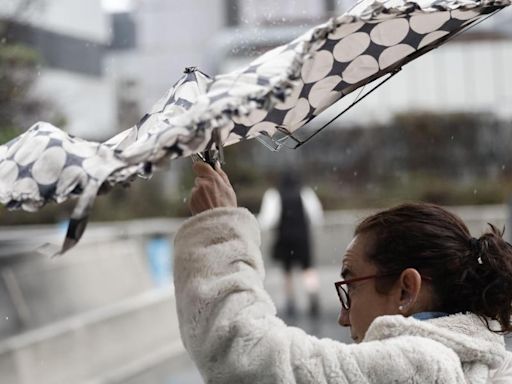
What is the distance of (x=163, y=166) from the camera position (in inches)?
61.8

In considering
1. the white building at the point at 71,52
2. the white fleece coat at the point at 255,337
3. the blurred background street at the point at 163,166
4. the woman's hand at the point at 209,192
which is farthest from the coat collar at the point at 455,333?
the white building at the point at 71,52

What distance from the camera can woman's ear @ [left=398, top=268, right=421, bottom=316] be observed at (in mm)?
1865

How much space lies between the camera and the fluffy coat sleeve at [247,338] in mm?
1621

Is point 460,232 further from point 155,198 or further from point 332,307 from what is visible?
point 155,198

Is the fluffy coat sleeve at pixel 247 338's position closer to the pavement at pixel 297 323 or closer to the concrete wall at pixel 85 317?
the concrete wall at pixel 85 317

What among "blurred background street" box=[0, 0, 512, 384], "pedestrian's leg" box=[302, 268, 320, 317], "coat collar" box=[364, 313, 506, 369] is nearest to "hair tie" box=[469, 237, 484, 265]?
"coat collar" box=[364, 313, 506, 369]

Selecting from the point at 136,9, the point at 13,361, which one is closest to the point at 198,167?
the point at 13,361

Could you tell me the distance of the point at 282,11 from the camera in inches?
339

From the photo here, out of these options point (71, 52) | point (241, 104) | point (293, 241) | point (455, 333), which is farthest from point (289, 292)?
point (241, 104)

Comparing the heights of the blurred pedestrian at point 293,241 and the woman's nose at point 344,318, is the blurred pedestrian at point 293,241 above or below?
below

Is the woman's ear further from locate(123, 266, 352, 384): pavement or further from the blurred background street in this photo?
locate(123, 266, 352, 384): pavement

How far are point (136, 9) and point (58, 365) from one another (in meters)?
6.92

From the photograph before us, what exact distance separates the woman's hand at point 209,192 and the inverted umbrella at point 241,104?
2.2 inches

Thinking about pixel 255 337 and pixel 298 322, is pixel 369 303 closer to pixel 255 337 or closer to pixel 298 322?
pixel 255 337
